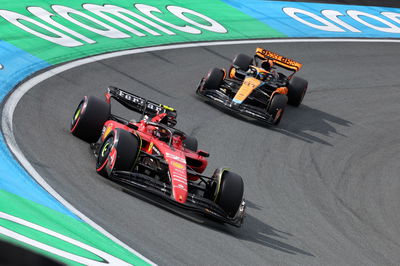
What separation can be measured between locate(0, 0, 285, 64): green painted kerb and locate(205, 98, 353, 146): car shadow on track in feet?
14.1

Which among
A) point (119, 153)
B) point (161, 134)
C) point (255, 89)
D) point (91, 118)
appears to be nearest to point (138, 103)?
point (91, 118)

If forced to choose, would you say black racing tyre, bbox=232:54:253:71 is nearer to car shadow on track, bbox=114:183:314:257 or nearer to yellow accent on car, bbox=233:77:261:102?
yellow accent on car, bbox=233:77:261:102

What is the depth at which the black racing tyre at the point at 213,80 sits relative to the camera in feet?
60.5

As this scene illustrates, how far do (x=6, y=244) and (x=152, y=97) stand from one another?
14723 millimetres

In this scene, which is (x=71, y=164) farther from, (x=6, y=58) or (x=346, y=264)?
(x=6, y=58)

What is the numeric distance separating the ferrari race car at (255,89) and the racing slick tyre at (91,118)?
6074 mm

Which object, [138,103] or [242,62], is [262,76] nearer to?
[242,62]

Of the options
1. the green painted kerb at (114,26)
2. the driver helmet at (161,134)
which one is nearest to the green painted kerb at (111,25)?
the green painted kerb at (114,26)

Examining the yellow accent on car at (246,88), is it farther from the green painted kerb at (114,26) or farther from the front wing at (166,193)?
the front wing at (166,193)

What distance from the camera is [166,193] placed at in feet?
33.5

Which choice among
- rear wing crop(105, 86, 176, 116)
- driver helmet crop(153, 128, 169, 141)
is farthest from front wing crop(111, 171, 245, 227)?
rear wing crop(105, 86, 176, 116)

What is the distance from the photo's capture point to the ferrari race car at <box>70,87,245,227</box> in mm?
10344

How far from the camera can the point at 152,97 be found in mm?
17438

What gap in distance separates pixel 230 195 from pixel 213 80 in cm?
812
